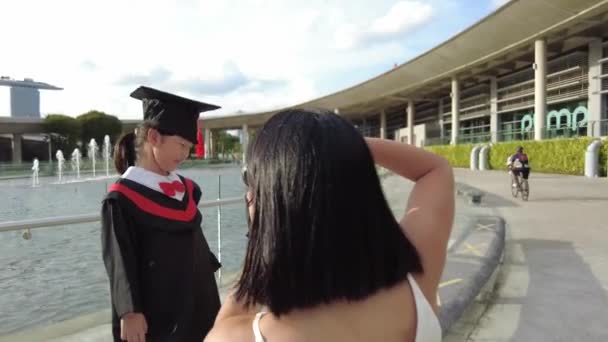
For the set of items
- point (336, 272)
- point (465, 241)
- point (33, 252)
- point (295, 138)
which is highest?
point (295, 138)

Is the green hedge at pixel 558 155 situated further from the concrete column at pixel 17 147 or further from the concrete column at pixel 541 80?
the concrete column at pixel 17 147

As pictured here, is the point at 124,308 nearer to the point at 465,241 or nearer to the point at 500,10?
the point at 465,241

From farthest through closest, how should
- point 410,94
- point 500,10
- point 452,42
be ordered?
point 410,94 < point 452,42 < point 500,10

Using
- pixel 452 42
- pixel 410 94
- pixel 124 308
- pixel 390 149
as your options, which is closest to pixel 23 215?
pixel 124 308

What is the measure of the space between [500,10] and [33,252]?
2526 cm

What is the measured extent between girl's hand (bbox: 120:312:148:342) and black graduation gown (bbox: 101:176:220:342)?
30 millimetres

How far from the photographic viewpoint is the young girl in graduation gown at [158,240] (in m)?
1.78

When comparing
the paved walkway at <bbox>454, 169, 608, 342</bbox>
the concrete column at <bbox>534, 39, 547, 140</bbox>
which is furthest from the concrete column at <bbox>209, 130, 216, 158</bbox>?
the paved walkway at <bbox>454, 169, 608, 342</bbox>

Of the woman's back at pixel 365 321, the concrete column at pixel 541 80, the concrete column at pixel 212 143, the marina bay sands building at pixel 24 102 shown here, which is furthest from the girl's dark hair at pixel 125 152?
the marina bay sands building at pixel 24 102

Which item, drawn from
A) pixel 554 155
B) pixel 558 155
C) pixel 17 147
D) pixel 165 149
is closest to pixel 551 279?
pixel 165 149

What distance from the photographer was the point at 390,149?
1183mm

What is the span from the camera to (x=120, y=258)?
176 centimetres

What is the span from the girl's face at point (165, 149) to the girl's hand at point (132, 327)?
2.14 feet

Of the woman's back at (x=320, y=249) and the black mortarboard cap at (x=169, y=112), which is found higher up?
the black mortarboard cap at (x=169, y=112)
